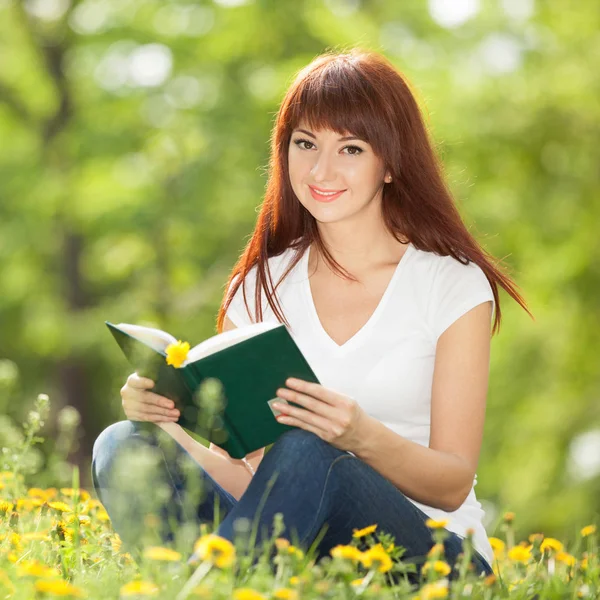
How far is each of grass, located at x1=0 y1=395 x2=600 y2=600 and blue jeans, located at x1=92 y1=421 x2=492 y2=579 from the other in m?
0.05

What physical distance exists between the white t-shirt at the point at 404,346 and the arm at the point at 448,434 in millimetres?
69

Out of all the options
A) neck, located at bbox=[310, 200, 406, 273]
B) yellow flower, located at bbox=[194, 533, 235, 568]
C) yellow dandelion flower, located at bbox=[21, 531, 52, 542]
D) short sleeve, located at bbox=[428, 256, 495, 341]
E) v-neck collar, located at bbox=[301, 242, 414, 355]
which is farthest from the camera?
neck, located at bbox=[310, 200, 406, 273]

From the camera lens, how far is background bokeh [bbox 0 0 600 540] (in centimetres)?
645

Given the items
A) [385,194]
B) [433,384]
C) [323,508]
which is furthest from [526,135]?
[323,508]

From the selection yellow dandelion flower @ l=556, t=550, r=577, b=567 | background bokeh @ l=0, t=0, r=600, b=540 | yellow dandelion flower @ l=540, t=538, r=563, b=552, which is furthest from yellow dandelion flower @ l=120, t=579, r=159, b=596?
background bokeh @ l=0, t=0, r=600, b=540

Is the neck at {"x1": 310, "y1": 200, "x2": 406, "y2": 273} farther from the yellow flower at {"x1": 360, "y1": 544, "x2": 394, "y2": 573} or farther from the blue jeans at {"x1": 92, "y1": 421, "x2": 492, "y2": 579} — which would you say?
the yellow flower at {"x1": 360, "y1": 544, "x2": 394, "y2": 573}

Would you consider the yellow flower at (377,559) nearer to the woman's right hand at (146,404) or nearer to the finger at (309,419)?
the finger at (309,419)

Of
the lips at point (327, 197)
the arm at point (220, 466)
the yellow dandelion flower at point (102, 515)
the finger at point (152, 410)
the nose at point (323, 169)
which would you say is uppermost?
the nose at point (323, 169)

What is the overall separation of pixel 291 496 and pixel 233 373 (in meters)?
0.27

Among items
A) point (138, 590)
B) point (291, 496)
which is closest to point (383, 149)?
point (291, 496)

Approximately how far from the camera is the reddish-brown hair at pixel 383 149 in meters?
2.60

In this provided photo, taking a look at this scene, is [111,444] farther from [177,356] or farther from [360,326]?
[360,326]

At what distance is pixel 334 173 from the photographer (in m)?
2.62

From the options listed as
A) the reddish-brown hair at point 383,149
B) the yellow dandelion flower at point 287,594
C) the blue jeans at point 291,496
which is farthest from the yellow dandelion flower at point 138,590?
the reddish-brown hair at point 383,149
